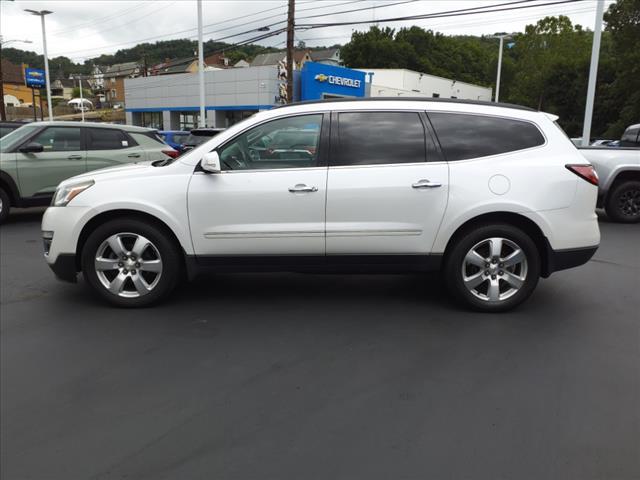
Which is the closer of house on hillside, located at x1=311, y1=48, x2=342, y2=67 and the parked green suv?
the parked green suv

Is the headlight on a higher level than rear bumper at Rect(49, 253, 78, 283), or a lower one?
higher

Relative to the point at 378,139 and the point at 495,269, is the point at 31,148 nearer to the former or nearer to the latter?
the point at 378,139

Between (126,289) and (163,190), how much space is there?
0.95 m

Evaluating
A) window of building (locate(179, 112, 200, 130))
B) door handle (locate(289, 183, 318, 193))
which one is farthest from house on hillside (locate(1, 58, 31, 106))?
door handle (locate(289, 183, 318, 193))

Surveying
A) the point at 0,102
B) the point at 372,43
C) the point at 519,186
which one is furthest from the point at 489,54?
the point at 519,186

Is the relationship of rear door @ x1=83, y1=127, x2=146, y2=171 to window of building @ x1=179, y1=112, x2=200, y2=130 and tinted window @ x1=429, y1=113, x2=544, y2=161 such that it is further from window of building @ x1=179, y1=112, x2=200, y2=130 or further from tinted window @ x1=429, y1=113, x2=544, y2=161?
window of building @ x1=179, y1=112, x2=200, y2=130

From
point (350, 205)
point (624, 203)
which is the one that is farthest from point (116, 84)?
point (350, 205)

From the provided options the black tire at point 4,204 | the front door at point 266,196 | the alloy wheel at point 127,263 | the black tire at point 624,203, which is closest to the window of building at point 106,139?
the black tire at point 4,204

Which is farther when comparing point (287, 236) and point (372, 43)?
point (372, 43)

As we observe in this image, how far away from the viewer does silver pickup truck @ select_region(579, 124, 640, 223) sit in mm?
9414

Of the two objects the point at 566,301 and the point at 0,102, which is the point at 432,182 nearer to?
the point at 566,301

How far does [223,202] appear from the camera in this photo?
14.6 feet

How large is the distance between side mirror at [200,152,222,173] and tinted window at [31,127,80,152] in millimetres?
6036

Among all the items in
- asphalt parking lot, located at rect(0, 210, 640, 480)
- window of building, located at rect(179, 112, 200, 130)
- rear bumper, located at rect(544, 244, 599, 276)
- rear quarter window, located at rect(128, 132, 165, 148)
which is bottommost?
asphalt parking lot, located at rect(0, 210, 640, 480)
